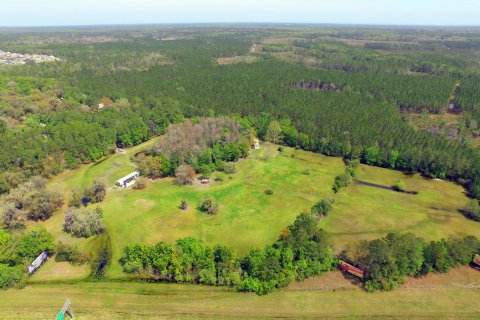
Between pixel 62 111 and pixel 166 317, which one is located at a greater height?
pixel 62 111

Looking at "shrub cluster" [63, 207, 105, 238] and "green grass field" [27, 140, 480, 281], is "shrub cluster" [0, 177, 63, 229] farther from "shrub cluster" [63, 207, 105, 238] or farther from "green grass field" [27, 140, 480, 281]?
"shrub cluster" [63, 207, 105, 238]

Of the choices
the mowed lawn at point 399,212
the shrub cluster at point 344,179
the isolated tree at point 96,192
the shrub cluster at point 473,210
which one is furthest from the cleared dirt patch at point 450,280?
the isolated tree at point 96,192

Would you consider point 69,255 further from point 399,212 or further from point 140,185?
point 399,212

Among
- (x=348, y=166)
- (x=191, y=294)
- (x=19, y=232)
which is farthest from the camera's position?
(x=348, y=166)

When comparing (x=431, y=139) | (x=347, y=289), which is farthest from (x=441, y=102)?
(x=347, y=289)

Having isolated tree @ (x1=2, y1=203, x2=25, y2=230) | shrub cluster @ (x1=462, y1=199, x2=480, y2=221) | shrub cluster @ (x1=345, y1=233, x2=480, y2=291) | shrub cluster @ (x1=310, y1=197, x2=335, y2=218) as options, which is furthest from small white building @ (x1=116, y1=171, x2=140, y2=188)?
shrub cluster @ (x1=462, y1=199, x2=480, y2=221)

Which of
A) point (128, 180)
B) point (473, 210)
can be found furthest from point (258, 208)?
point (473, 210)

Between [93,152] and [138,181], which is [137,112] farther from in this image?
[138,181]

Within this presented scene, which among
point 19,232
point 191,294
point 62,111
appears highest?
point 62,111
